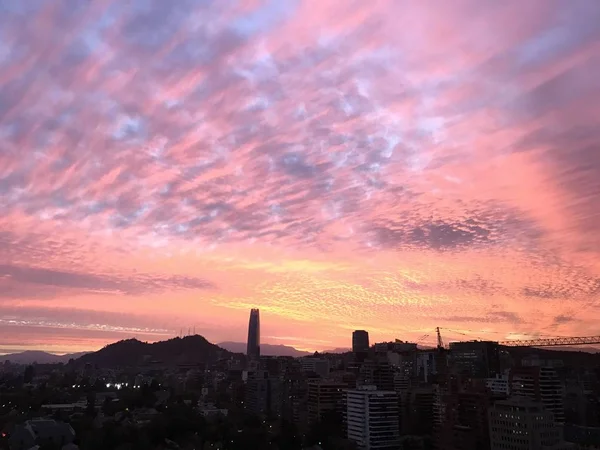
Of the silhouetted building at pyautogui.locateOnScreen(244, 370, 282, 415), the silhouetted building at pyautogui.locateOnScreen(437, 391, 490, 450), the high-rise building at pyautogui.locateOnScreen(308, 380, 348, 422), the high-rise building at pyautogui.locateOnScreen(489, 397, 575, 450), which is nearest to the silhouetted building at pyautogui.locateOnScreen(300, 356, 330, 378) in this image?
the silhouetted building at pyautogui.locateOnScreen(244, 370, 282, 415)

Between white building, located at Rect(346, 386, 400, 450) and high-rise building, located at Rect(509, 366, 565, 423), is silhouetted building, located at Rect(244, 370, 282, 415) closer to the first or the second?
white building, located at Rect(346, 386, 400, 450)

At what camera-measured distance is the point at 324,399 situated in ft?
261

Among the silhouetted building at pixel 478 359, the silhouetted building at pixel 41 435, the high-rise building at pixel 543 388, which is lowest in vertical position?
the silhouetted building at pixel 41 435

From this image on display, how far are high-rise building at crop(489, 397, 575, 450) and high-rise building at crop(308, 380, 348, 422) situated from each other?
2931 centimetres

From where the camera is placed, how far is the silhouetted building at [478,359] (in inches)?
5241

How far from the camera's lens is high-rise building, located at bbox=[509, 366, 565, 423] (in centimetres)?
7300

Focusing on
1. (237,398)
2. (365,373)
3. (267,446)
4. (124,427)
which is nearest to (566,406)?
(365,373)

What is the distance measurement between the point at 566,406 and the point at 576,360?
96.1m

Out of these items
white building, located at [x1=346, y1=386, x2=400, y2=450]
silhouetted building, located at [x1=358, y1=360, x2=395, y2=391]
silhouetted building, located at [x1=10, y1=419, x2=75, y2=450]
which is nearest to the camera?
silhouetted building, located at [x1=10, y1=419, x2=75, y2=450]

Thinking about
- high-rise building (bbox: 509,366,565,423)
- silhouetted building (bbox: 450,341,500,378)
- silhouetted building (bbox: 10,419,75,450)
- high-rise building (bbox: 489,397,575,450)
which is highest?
silhouetted building (bbox: 450,341,500,378)

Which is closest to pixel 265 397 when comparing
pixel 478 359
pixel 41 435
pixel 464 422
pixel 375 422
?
pixel 375 422

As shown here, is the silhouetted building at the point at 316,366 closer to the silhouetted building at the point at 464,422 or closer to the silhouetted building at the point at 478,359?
the silhouetted building at the point at 478,359

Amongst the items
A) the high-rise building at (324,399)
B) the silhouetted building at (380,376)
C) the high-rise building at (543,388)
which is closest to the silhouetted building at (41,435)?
the high-rise building at (324,399)

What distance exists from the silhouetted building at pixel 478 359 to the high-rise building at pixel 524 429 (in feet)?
262
